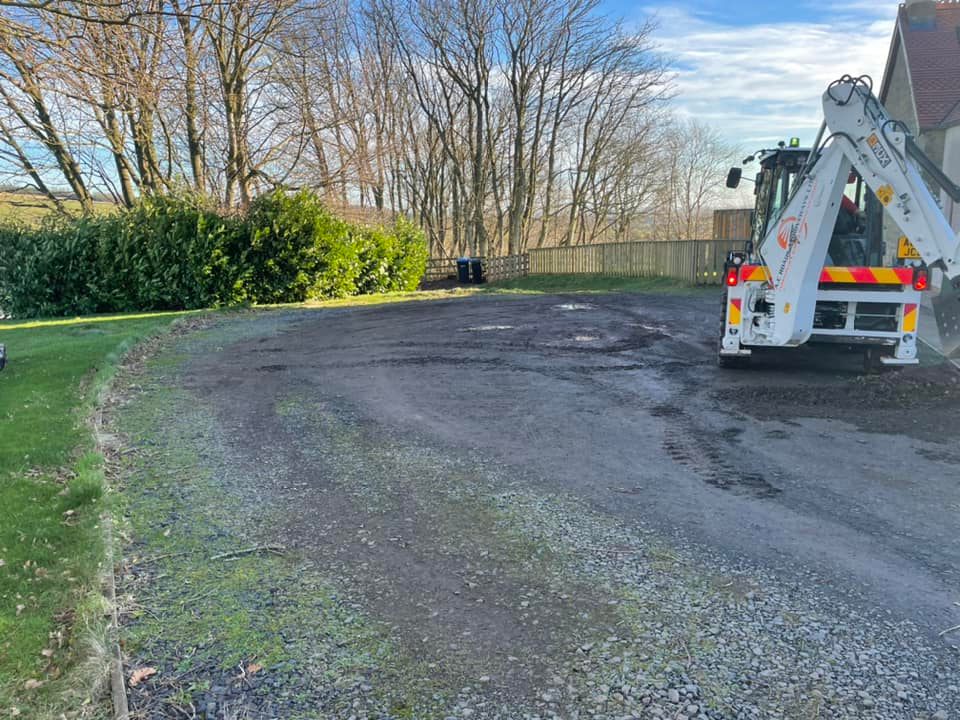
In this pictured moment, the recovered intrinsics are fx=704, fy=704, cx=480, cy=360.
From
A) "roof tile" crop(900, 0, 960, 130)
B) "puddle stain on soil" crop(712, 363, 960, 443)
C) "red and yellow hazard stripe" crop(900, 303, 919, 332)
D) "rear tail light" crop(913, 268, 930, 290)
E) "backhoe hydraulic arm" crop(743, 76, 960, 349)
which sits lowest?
"puddle stain on soil" crop(712, 363, 960, 443)

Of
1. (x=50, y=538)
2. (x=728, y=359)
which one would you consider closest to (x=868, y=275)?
(x=728, y=359)

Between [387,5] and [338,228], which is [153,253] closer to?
[338,228]

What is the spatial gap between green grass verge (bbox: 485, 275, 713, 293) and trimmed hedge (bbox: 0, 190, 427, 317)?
9255 millimetres

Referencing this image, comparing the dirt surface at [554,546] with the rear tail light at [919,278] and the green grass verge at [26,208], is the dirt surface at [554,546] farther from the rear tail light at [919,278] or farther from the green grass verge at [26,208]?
the green grass verge at [26,208]

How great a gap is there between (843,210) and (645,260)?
1784 centimetres

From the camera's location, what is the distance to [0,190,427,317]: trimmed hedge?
19.0 meters

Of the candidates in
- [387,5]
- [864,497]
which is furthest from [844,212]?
[387,5]

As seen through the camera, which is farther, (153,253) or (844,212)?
(153,253)

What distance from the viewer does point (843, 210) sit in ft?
30.8

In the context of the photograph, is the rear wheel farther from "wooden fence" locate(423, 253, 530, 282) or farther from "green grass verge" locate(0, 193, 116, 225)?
"wooden fence" locate(423, 253, 530, 282)

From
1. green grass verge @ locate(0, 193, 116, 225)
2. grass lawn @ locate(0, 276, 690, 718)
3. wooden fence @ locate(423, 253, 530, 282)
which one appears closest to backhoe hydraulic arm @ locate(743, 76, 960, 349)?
grass lawn @ locate(0, 276, 690, 718)

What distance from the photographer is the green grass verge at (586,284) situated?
80.5ft

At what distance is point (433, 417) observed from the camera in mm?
7586

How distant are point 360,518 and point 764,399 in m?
5.29
